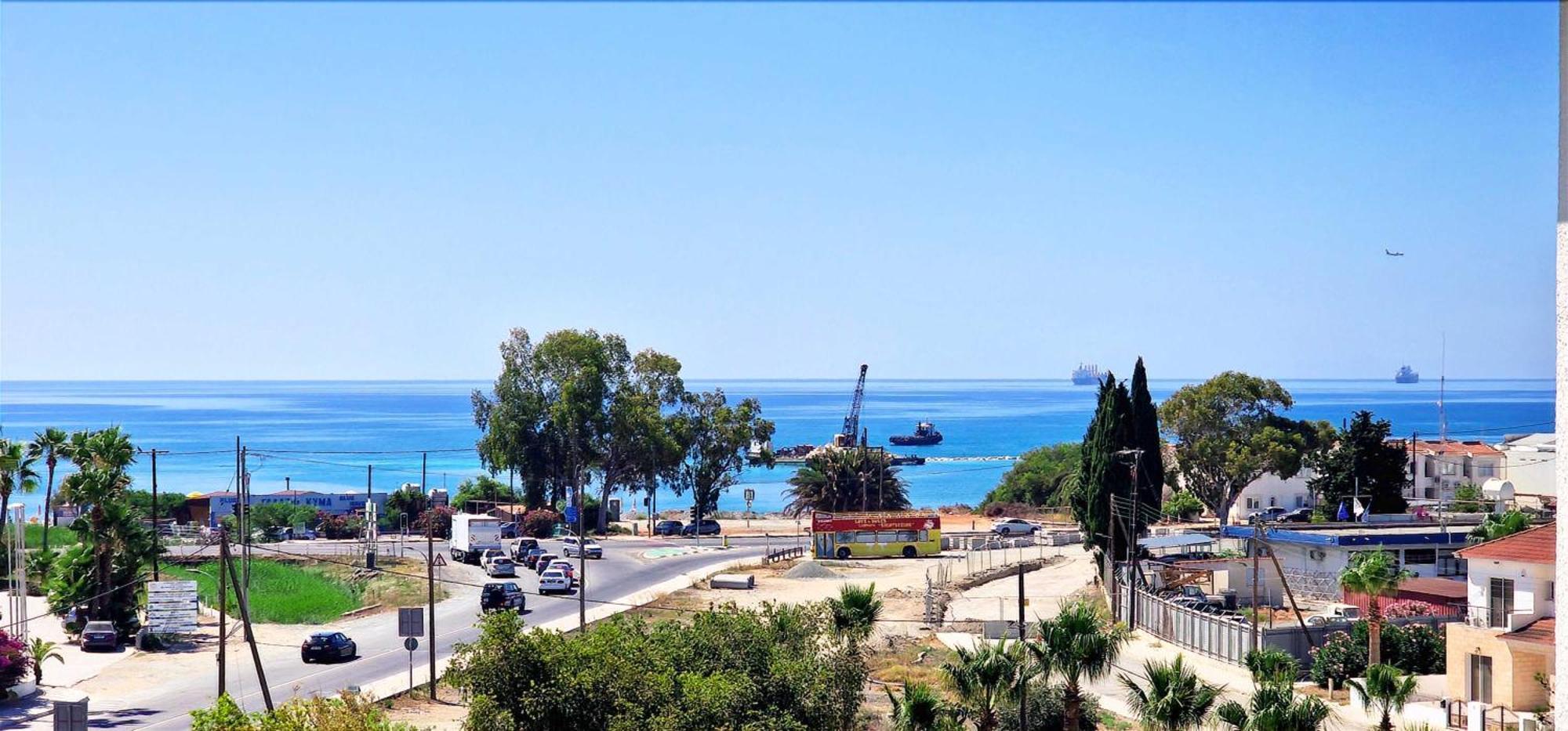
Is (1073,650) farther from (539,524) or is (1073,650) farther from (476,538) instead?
(539,524)

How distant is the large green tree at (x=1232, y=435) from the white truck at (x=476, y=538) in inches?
1374

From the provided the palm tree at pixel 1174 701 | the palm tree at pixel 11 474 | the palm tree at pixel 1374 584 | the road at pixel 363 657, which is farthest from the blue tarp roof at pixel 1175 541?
the palm tree at pixel 11 474

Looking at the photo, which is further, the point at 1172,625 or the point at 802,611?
the point at 1172,625

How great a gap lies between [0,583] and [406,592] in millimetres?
16866

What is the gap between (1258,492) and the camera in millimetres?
76688

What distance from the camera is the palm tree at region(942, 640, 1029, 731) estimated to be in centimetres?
2578

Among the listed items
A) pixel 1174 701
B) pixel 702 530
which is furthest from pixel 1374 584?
pixel 702 530

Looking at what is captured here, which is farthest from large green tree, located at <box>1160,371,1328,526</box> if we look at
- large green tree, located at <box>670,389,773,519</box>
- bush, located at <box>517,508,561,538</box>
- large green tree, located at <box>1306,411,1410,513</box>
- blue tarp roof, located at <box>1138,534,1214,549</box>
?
bush, located at <box>517,508,561,538</box>

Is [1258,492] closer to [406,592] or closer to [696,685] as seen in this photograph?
[406,592]

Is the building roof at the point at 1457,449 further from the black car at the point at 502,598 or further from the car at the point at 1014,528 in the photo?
the black car at the point at 502,598

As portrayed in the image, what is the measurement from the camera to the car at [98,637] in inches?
1642

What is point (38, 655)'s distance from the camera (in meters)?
36.1

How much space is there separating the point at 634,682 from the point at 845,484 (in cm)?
5894

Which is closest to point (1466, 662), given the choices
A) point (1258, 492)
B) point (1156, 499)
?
point (1156, 499)
